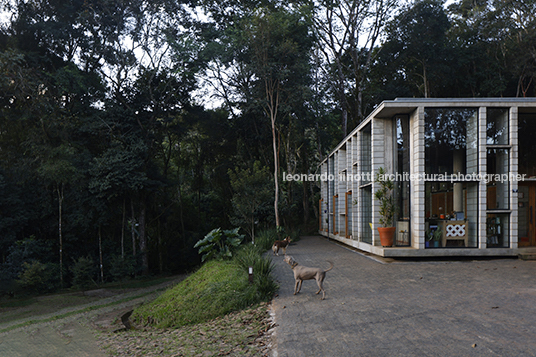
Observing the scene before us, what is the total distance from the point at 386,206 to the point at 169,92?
59.0 ft

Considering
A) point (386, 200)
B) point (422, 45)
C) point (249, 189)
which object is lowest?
point (386, 200)

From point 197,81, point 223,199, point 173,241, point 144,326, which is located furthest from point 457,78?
point 144,326

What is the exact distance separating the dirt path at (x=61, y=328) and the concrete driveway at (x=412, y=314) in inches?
184

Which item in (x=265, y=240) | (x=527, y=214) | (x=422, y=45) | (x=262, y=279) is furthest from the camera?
(x=422, y=45)

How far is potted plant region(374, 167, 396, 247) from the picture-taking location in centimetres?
1204

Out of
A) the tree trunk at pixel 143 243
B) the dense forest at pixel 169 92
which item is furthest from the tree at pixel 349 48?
the tree trunk at pixel 143 243

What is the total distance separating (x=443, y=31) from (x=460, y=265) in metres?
21.3

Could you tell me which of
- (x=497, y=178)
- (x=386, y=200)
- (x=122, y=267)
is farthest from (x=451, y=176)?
(x=122, y=267)

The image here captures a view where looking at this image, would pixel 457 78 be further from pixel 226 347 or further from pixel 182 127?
pixel 226 347

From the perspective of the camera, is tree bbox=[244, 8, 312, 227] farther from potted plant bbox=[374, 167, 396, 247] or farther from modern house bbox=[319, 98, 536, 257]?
modern house bbox=[319, 98, 536, 257]

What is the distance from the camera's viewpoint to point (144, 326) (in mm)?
10242

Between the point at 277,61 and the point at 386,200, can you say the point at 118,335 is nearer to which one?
the point at 386,200

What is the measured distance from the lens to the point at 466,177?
11.6m

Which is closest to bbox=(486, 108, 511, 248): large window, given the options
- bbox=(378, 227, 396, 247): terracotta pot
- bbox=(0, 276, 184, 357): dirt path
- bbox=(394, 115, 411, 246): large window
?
bbox=(394, 115, 411, 246): large window
